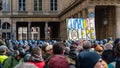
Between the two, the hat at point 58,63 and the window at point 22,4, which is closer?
the hat at point 58,63

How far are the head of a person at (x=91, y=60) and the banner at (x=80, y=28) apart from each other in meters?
16.9

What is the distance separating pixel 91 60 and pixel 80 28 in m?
17.7

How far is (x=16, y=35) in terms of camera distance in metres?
87.6

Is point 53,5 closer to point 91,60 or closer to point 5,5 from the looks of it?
point 5,5

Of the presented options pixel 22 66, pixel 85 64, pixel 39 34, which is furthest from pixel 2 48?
pixel 39 34

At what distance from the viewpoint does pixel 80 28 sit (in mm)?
25109

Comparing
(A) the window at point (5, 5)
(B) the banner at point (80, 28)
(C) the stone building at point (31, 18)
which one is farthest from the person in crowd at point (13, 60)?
(A) the window at point (5, 5)

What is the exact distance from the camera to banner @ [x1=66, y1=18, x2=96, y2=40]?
2491cm

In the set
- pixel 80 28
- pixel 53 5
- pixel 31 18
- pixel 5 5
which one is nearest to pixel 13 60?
pixel 80 28

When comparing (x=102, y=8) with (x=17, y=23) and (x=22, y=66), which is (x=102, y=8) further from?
(x=22, y=66)

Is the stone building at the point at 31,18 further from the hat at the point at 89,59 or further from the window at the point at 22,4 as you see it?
the hat at the point at 89,59

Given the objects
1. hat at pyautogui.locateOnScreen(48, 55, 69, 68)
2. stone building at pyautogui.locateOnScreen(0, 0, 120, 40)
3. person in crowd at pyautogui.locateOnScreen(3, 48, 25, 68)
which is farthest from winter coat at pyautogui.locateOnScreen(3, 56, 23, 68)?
stone building at pyautogui.locateOnScreen(0, 0, 120, 40)

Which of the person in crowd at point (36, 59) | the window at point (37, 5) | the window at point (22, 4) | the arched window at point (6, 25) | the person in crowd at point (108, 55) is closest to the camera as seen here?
the person in crowd at point (36, 59)

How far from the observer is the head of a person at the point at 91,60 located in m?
7.24
